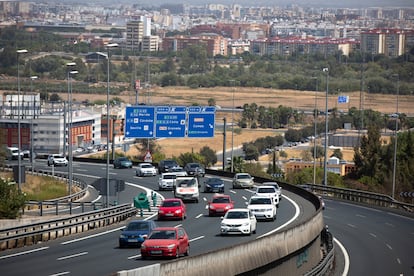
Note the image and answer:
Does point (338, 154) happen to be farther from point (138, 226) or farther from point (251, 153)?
point (138, 226)

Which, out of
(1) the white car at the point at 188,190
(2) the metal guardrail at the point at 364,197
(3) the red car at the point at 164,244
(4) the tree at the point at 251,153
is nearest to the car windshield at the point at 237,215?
(3) the red car at the point at 164,244

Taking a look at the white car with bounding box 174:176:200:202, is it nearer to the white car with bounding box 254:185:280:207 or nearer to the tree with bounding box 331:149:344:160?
the white car with bounding box 254:185:280:207

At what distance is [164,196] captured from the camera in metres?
64.7

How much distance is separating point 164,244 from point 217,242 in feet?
25.1

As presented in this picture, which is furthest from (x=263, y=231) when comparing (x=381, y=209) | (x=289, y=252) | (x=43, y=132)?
(x=43, y=132)

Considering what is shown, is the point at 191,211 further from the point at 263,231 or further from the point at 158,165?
the point at 158,165

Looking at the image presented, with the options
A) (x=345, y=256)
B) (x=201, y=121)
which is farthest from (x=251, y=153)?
(x=345, y=256)

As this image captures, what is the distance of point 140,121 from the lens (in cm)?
8169

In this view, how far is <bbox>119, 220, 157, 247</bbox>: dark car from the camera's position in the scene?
38875mm

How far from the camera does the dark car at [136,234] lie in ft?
128

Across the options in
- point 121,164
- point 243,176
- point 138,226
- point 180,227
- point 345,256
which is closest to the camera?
point 138,226

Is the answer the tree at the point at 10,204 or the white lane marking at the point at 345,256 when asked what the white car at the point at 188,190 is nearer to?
the white lane marking at the point at 345,256

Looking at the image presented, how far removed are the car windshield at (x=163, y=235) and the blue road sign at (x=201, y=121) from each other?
4686 cm

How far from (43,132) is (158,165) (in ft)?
163
